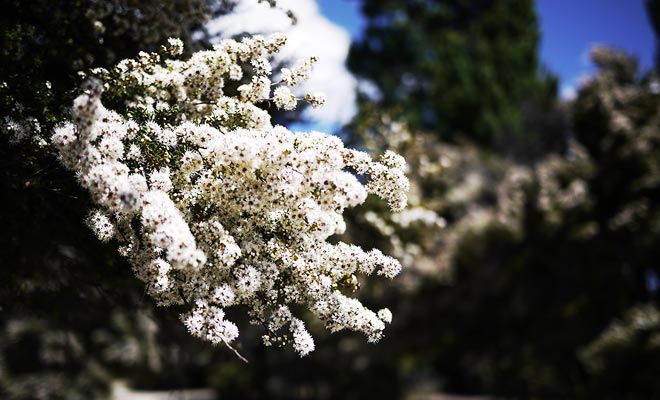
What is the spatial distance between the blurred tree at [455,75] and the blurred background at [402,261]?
9.42 metres

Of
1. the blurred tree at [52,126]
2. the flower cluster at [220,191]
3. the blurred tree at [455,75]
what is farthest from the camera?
the blurred tree at [455,75]

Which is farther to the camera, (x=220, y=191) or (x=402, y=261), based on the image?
(x=402, y=261)

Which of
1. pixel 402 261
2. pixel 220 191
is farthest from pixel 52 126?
pixel 402 261

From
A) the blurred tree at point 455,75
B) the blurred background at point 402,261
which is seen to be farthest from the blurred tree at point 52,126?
the blurred tree at point 455,75

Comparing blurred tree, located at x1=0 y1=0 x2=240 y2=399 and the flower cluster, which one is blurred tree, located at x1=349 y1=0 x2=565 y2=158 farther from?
the flower cluster

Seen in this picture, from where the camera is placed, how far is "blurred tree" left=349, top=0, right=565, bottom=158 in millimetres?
38406

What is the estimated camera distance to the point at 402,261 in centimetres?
759

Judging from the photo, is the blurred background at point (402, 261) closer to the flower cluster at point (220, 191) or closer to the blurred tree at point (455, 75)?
the flower cluster at point (220, 191)

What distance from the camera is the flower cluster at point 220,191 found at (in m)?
2.77

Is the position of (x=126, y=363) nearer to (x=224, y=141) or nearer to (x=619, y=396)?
(x=619, y=396)

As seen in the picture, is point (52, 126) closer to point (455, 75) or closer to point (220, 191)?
point (220, 191)

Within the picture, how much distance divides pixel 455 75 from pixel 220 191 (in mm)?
38800

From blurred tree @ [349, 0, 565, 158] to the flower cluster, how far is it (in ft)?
111

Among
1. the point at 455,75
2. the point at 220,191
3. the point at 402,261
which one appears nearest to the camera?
the point at 220,191
